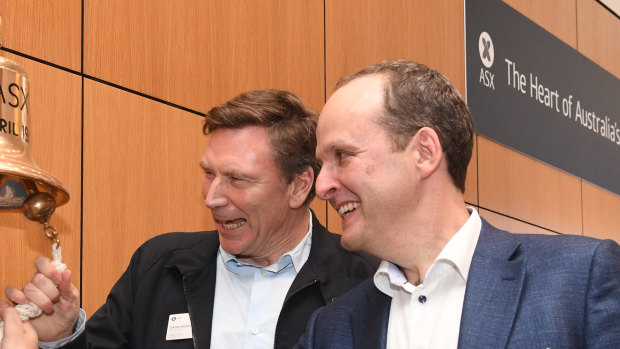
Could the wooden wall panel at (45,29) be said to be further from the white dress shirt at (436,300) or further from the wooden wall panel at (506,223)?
the wooden wall panel at (506,223)

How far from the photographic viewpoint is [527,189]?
686cm

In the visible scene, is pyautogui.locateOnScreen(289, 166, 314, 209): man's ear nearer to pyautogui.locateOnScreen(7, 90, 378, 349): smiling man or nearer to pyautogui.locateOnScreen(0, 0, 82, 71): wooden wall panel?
pyautogui.locateOnScreen(7, 90, 378, 349): smiling man

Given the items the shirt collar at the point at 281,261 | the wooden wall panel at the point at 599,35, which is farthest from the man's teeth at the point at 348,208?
the wooden wall panel at the point at 599,35

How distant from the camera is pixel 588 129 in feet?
24.5

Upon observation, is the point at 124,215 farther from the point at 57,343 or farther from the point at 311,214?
the point at 57,343

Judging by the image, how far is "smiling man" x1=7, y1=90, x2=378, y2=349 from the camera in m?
2.66

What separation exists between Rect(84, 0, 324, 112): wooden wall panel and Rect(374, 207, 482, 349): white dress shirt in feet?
5.66

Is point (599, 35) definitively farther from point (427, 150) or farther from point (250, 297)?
point (427, 150)

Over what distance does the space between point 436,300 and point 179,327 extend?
0.95 meters

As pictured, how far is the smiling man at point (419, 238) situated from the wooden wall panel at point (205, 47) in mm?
1358

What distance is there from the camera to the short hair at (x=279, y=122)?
2.89 meters

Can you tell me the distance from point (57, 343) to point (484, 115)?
4.30 m

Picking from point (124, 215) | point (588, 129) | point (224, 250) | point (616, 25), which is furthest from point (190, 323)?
point (616, 25)

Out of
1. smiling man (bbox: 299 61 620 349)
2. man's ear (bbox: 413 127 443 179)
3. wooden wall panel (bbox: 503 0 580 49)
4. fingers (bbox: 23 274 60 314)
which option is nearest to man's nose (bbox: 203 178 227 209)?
smiling man (bbox: 299 61 620 349)
